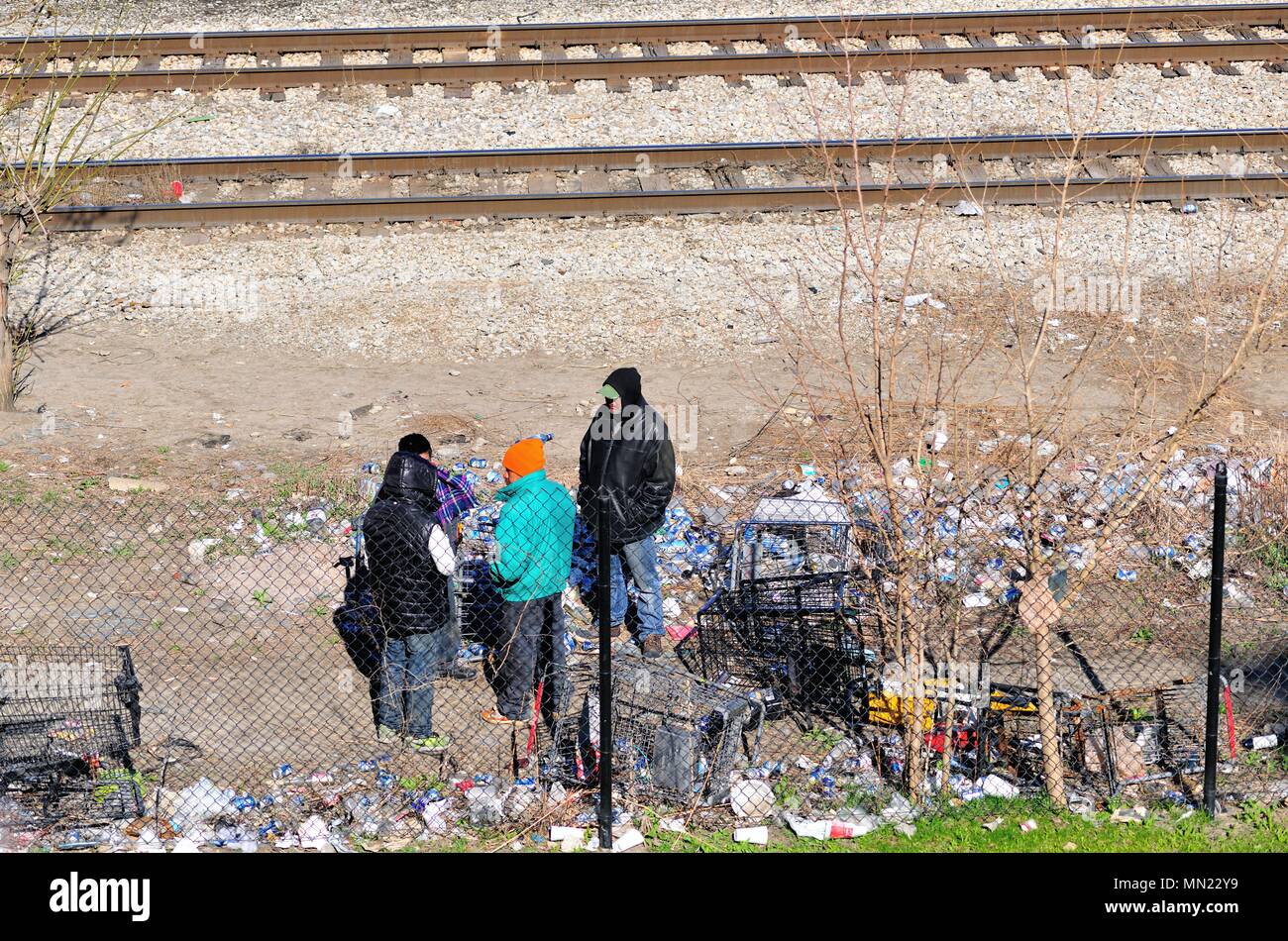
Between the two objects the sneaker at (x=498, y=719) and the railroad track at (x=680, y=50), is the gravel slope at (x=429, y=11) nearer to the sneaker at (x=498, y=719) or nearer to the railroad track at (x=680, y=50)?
the railroad track at (x=680, y=50)

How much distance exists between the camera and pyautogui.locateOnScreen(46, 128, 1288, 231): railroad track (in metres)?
14.4

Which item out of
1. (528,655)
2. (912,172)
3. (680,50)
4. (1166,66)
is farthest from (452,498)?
(1166,66)

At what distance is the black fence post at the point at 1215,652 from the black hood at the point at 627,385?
328 centimetres

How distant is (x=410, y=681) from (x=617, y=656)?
107cm

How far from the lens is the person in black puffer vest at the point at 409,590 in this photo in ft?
25.8

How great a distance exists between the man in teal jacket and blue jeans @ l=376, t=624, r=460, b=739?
0.37 metres

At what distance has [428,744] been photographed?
8062mm

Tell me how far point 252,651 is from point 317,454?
2.48m

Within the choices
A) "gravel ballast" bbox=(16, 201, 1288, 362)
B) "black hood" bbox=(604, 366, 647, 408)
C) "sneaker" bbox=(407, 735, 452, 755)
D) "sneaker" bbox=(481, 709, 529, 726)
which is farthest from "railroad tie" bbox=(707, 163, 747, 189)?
"sneaker" bbox=(407, 735, 452, 755)

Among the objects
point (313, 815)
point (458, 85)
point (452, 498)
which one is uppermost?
point (458, 85)

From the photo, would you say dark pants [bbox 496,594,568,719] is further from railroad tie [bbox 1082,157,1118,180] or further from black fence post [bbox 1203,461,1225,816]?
railroad tie [bbox 1082,157,1118,180]
